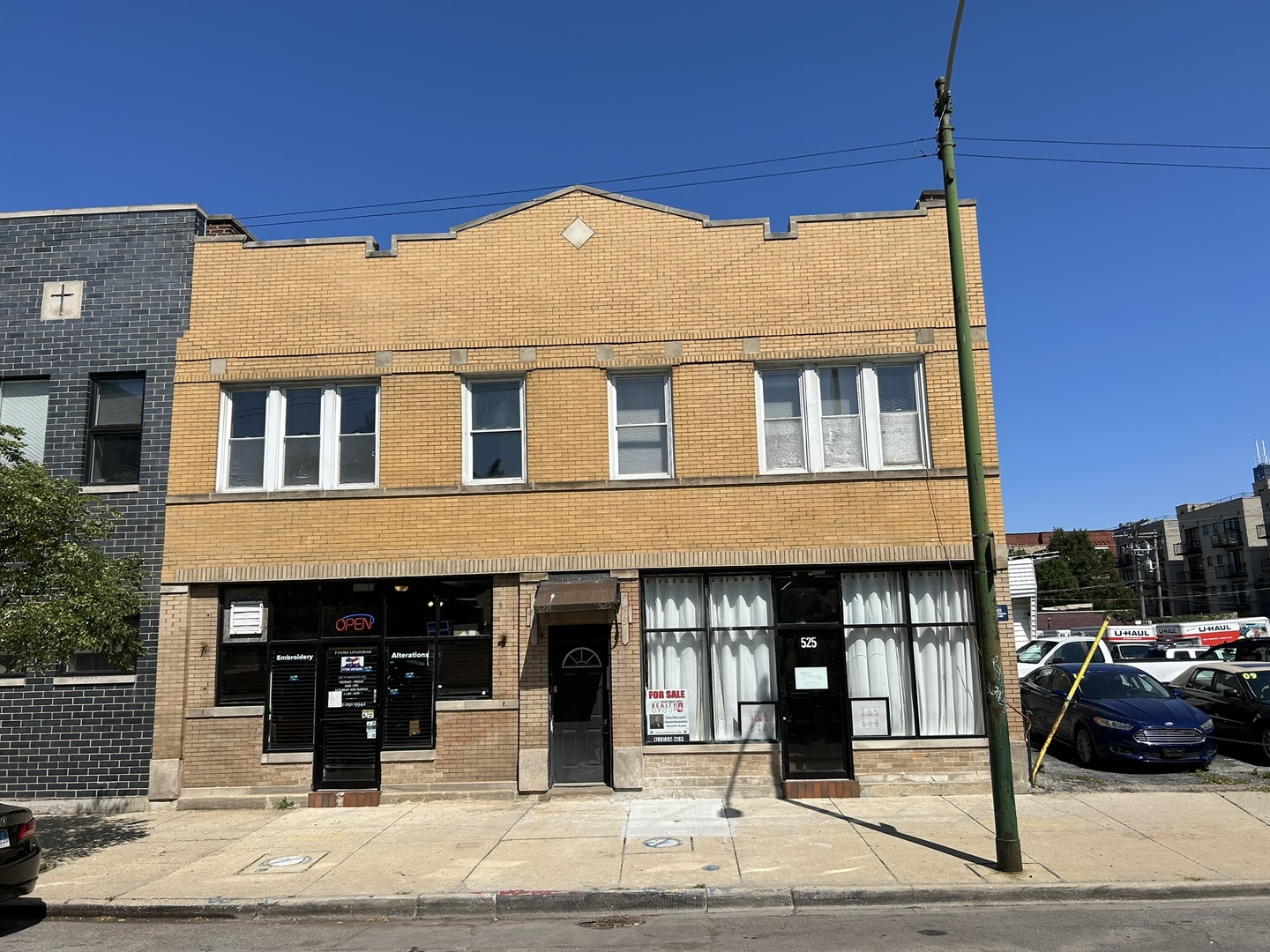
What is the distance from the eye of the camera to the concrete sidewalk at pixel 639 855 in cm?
823

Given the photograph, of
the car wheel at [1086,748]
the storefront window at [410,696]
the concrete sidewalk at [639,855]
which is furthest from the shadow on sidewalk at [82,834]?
the car wheel at [1086,748]

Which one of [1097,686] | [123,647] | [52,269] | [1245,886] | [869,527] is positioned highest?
[52,269]

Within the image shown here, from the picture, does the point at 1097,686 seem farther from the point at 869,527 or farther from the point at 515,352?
the point at 515,352

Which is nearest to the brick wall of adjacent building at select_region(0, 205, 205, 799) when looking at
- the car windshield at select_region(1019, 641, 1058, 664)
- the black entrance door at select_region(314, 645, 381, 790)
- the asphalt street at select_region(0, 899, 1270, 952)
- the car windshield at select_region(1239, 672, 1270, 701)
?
the black entrance door at select_region(314, 645, 381, 790)

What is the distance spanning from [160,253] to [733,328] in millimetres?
8586

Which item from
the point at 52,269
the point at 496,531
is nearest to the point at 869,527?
the point at 496,531

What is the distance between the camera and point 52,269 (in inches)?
554

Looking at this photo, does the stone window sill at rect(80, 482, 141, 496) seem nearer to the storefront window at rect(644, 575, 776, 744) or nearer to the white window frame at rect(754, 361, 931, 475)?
the storefront window at rect(644, 575, 776, 744)

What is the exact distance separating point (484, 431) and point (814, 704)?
591cm

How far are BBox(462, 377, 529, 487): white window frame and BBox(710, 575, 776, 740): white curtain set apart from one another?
123 inches

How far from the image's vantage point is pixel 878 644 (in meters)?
12.8

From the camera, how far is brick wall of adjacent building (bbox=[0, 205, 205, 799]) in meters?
12.8

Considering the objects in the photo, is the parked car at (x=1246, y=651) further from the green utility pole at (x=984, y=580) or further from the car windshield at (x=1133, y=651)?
the green utility pole at (x=984, y=580)

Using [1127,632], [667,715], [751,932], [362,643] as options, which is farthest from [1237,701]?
[1127,632]
